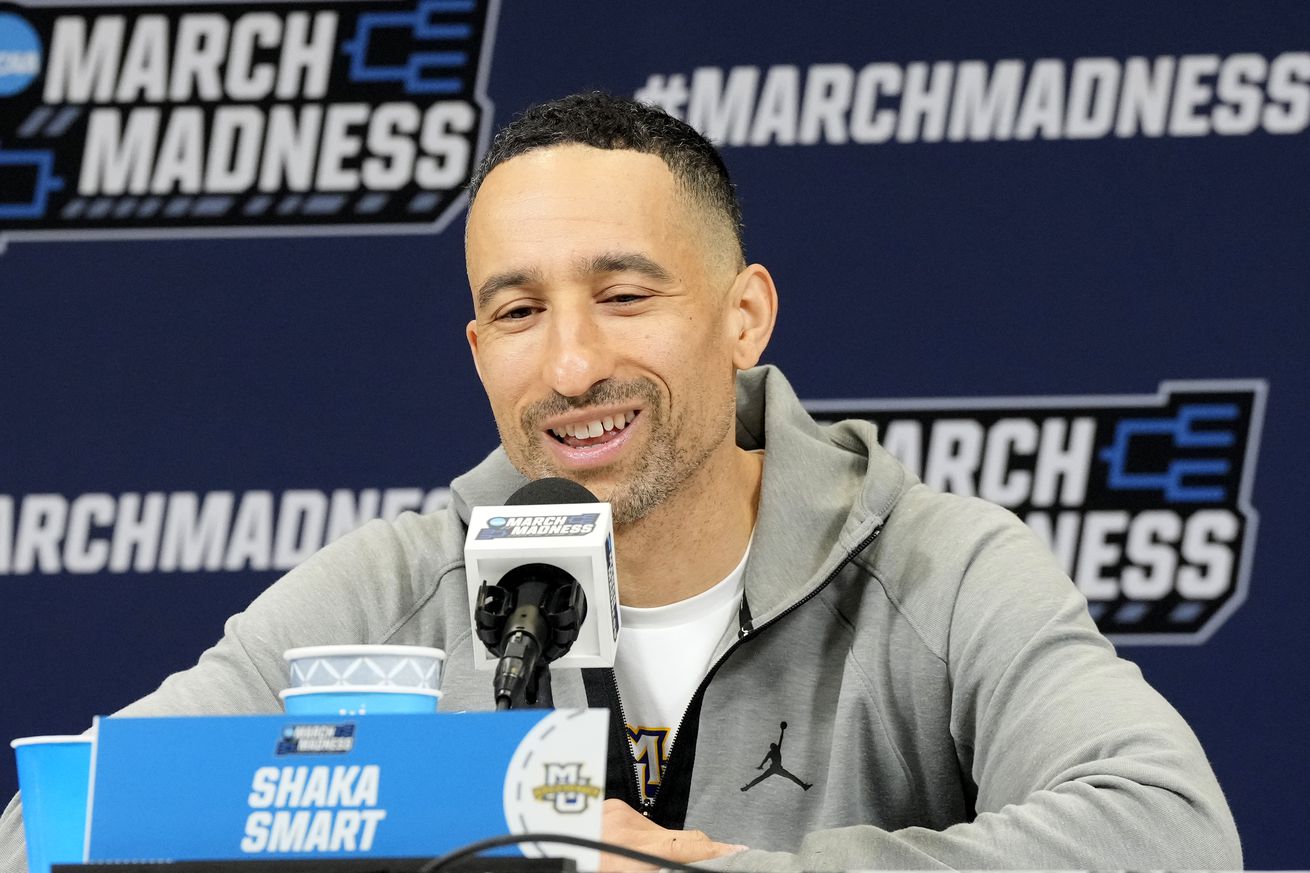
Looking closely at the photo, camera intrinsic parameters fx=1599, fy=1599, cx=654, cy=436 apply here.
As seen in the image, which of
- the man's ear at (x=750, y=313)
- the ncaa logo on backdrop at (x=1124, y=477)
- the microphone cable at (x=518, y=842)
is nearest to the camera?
the microphone cable at (x=518, y=842)

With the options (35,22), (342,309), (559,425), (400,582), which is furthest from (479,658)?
(35,22)

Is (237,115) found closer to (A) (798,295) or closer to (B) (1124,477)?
(A) (798,295)

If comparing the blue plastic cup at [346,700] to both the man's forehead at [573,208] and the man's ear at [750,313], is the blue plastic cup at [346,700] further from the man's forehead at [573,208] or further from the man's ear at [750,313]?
the man's ear at [750,313]

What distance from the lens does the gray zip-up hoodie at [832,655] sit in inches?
61.5

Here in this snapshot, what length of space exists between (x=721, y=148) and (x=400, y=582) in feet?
3.66

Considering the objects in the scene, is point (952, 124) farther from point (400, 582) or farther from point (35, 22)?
point (35, 22)

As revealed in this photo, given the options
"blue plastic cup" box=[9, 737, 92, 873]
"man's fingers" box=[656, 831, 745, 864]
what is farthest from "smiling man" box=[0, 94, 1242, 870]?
"blue plastic cup" box=[9, 737, 92, 873]

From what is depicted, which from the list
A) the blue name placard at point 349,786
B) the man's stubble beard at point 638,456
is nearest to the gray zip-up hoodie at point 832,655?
the man's stubble beard at point 638,456

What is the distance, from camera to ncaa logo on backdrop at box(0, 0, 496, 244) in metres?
2.79

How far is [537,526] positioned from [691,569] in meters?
0.79

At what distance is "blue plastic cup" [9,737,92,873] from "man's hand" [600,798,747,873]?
373mm

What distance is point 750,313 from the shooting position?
6.68 feet

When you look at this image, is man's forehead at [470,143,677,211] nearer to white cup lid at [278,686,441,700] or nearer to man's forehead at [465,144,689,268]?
man's forehead at [465,144,689,268]

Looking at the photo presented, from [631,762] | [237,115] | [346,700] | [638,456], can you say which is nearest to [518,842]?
[346,700]
